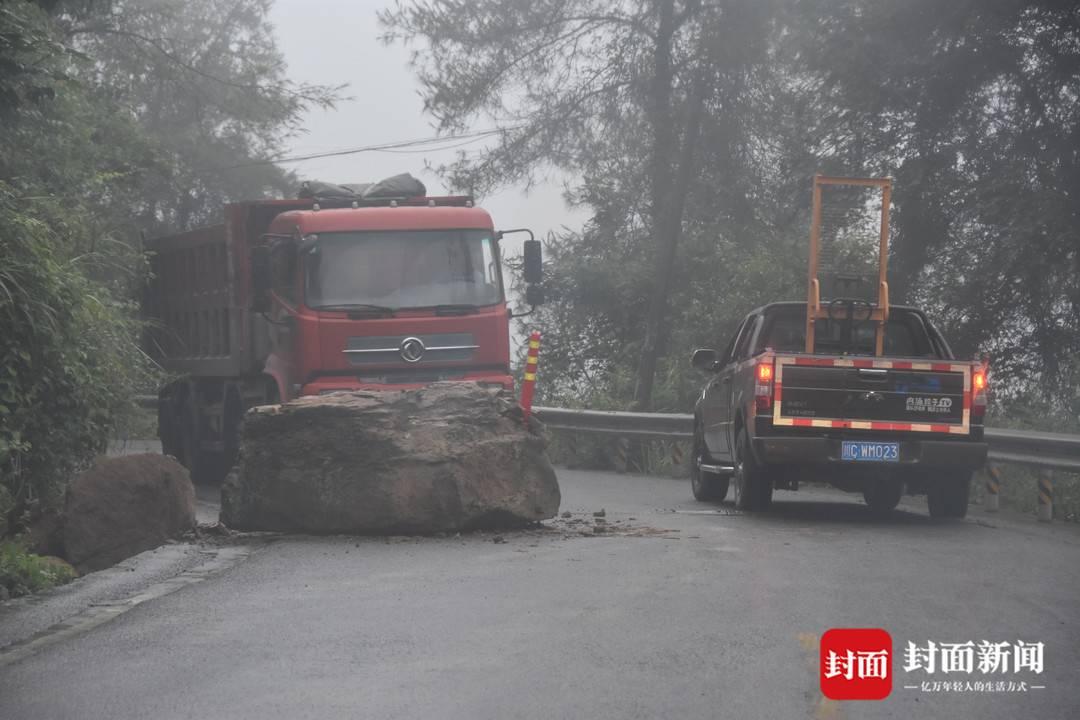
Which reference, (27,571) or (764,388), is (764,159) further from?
(27,571)

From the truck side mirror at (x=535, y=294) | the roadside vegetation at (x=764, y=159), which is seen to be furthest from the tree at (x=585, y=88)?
the truck side mirror at (x=535, y=294)

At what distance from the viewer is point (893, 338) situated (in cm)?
1468

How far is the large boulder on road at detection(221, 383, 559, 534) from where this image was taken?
12.2m

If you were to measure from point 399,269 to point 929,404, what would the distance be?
652 centimetres

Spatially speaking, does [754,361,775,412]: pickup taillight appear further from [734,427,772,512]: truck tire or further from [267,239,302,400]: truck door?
[267,239,302,400]: truck door

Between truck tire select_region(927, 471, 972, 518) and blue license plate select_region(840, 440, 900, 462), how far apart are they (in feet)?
2.78

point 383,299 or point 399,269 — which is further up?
point 399,269

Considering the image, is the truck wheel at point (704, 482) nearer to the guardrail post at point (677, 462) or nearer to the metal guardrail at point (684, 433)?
the metal guardrail at point (684, 433)

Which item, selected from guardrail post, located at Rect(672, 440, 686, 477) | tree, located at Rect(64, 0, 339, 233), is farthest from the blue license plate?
tree, located at Rect(64, 0, 339, 233)

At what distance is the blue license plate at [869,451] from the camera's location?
13102 millimetres

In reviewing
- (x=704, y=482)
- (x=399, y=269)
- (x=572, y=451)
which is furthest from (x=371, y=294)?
(x=572, y=451)

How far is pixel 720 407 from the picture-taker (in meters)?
15.4

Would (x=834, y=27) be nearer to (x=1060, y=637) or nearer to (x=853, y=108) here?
(x=853, y=108)

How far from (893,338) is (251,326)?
7.79m
